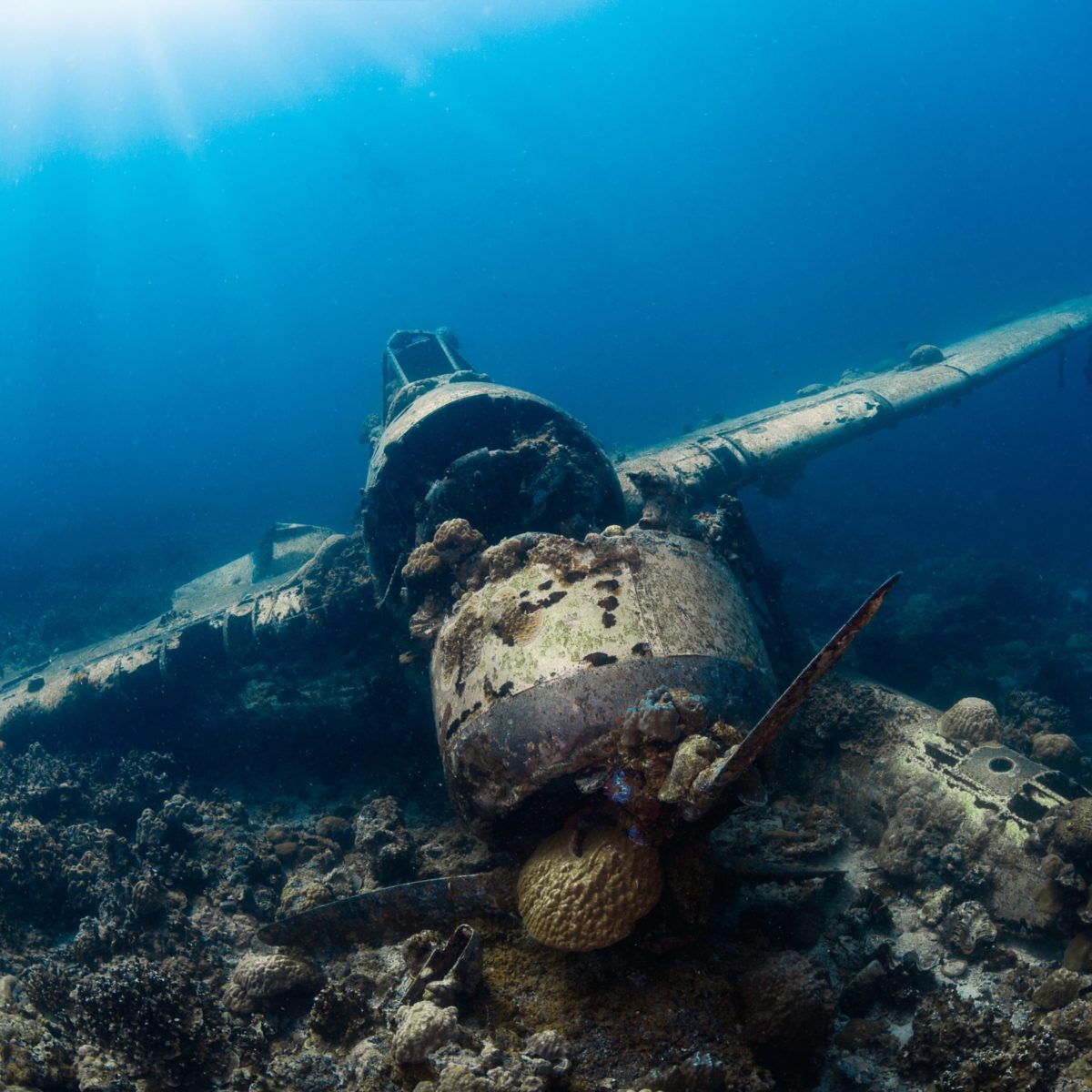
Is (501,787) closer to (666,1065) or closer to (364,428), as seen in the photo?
(666,1065)

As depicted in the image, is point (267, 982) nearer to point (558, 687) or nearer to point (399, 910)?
point (399, 910)

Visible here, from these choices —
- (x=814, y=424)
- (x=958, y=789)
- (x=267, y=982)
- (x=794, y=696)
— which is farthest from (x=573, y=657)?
(x=814, y=424)

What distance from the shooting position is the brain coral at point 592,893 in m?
3.08

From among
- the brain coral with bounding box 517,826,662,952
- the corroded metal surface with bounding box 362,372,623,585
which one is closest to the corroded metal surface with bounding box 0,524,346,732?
the corroded metal surface with bounding box 362,372,623,585

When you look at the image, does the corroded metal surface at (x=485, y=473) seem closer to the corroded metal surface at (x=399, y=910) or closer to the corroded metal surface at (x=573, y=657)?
the corroded metal surface at (x=573, y=657)

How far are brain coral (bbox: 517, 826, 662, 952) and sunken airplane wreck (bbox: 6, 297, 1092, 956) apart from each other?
11 mm

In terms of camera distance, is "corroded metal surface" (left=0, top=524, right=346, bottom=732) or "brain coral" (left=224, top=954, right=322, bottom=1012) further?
"corroded metal surface" (left=0, top=524, right=346, bottom=732)

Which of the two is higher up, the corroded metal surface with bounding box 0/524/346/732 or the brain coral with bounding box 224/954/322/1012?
the corroded metal surface with bounding box 0/524/346/732

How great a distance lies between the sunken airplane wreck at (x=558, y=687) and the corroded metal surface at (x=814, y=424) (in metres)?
2.49

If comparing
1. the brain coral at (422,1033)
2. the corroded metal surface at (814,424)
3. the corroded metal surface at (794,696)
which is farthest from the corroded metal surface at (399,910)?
the corroded metal surface at (814,424)

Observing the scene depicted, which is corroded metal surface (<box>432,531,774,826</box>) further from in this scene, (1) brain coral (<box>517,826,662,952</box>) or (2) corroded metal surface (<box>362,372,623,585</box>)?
(2) corroded metal surface (<box>362,372,623,585</box>)

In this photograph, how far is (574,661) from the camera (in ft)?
12.0

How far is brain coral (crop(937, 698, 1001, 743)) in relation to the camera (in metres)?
4.89

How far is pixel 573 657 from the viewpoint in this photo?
3688 millimetres
